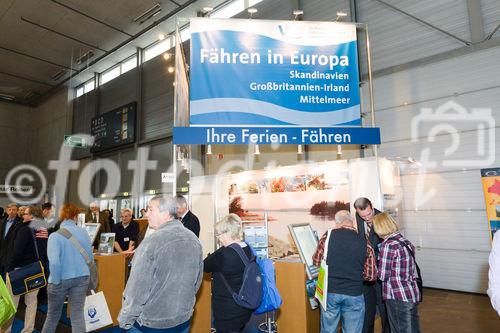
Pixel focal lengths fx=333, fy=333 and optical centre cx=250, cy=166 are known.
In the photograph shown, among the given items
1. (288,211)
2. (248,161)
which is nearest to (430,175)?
(288,211)

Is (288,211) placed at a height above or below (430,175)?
below

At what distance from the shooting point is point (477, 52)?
5.83m

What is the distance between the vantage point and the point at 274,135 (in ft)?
11.3

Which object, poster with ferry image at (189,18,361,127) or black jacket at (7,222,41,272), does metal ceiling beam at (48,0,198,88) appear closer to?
poster with ferry image at (189,18,361,127)

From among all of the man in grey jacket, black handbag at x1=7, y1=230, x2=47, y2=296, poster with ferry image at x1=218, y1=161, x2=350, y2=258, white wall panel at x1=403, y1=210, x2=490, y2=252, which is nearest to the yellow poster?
white wall panel at x1=403, y1=210, x2=490, y2=252

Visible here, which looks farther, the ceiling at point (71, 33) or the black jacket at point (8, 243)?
the ceiling at point (71, 33)

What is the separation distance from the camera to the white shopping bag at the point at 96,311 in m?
3.47

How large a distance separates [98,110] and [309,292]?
43.1 ft

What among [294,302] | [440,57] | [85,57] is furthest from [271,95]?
[85,57]

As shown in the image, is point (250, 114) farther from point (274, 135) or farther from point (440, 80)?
point (440, 80)

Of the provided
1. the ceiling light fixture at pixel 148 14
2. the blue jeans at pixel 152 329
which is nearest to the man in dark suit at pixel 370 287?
the blue jeans at pixel 152 329

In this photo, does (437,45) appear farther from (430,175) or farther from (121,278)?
(121,278)

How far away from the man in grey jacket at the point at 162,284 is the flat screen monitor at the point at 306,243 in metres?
1.45

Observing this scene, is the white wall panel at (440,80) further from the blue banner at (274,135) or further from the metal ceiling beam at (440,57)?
the blue banner at (274,135)
